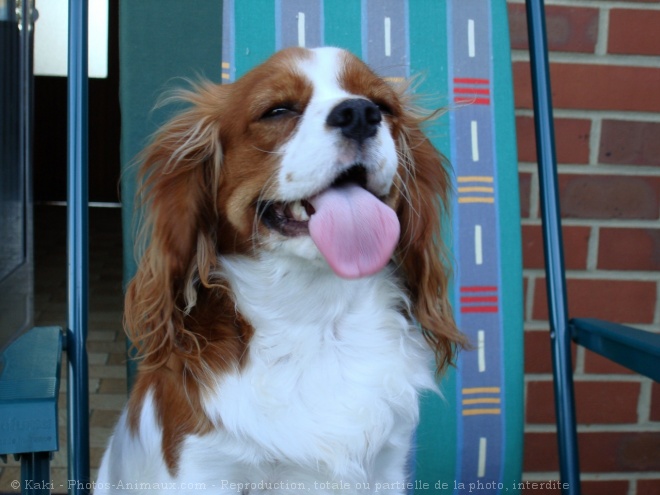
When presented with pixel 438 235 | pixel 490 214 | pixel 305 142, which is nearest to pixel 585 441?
pixel 490 214

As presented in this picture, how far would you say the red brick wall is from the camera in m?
1.61

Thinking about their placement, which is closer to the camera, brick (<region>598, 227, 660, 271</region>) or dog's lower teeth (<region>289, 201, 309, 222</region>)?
dog's lower teeth (<region>289, 201, 309, 222</region>)

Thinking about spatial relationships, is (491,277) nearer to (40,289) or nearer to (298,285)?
(298,285)

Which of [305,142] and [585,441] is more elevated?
[305,142]

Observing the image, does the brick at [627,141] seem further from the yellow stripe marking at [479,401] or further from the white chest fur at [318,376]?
the white chest fur at [318,376]

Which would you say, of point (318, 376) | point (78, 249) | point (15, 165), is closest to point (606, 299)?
point (318, 376)

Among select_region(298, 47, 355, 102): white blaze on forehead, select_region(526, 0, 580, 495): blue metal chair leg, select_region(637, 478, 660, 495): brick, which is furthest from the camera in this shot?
select_region(637, 478, 660, 495): brick

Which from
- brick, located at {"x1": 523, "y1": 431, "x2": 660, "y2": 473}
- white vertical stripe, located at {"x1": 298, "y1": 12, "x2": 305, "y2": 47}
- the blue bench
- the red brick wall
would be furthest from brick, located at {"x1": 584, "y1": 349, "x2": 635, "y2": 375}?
the blue bench

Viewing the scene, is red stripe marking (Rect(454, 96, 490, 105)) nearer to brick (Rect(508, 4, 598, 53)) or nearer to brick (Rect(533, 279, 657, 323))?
brick (Rect(508, 4, 598, 53))

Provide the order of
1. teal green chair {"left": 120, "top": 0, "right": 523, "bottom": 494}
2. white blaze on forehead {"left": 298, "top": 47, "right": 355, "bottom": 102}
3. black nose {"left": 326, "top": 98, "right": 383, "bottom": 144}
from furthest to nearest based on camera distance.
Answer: teal green chair {"left": 120, "top": 0, "right": 523, "bottom": 494} < white blaze on forehead {"left": 298, "top": 47, "right": 355, "bottom": 102} < black nose {"left": 326, "top": 98, "right": 383, "bottom": 144}

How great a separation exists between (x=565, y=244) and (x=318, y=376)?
0.80 m

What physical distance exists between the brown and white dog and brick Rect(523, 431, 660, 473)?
664 mm

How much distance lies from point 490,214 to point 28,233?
2.28 meters

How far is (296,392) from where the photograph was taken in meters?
1.11
